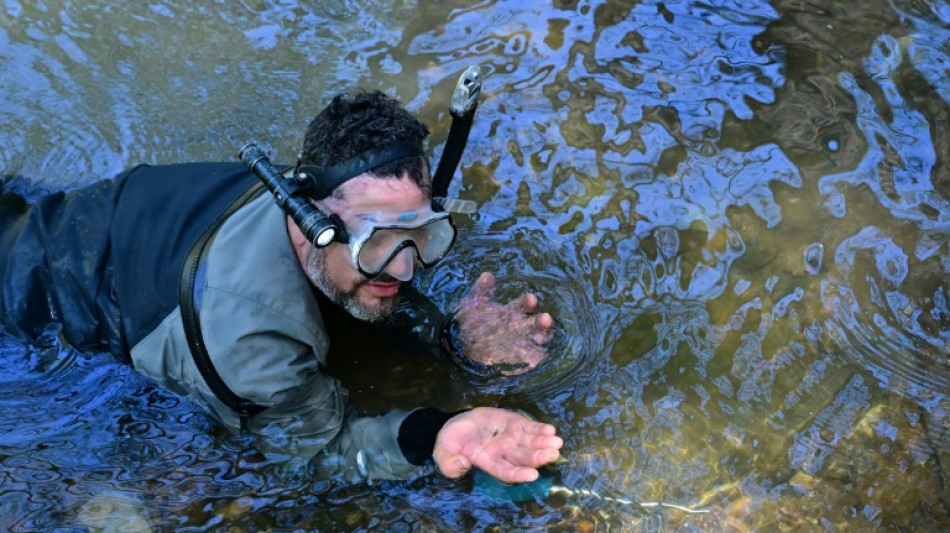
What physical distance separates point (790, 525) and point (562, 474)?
90cm

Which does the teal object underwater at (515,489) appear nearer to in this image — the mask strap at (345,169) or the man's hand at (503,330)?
the man's hand at (503,330)

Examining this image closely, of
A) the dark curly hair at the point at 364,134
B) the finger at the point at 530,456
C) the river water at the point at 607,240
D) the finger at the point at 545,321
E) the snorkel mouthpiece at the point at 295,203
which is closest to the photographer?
the snorkel mouthpiece at the point at 295,203

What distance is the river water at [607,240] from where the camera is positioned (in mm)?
3607

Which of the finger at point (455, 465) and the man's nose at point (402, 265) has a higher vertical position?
the man's nose at point (402, 265)

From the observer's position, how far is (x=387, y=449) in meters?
3.53

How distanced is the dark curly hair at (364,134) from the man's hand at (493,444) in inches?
36.9

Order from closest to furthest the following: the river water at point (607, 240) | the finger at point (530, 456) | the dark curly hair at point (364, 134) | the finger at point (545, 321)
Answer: the finger at point (530, 456) → the dark curly hair at point (364, 134) → the river water at point (607, 240) → the finger at point (545, 321)

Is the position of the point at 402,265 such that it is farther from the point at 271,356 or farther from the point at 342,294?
the point at 271,356

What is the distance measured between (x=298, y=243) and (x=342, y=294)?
10.6 inches

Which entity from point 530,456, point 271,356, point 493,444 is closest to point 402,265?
point 271,356

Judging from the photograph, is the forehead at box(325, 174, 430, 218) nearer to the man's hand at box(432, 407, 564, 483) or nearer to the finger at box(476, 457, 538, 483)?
the man's hand at box(432, 407, 564, 483)

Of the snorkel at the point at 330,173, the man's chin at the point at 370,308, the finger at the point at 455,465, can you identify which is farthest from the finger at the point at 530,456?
the snorkel at the point at 330,173

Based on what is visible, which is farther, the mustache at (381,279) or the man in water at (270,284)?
the mustache at (381,279)

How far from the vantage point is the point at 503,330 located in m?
4.08
